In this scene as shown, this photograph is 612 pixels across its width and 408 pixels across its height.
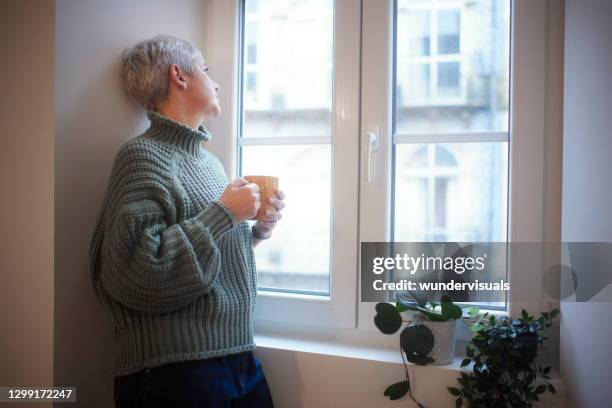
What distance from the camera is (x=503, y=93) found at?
119cm

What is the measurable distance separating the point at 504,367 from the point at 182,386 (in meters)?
0.71

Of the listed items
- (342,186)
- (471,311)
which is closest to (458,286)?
(471,311)

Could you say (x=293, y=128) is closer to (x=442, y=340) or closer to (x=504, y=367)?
(x=442, y=340)

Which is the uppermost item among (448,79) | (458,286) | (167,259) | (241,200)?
(448,79)

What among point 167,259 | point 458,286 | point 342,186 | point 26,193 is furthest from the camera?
point 342,186

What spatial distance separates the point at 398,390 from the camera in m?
1.07

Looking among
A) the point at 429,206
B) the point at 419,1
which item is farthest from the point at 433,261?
the point at 419,1

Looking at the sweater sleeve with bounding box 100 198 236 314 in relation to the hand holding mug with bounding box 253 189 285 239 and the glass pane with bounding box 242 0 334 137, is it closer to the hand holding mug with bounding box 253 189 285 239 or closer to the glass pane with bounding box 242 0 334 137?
the hand holding mug with bounding box 253 189 285 239

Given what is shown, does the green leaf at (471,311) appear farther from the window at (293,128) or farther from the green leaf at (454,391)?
the window at (293,128)

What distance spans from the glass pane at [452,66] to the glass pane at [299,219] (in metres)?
0.30

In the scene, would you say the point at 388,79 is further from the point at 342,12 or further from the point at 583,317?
the point at 583,317

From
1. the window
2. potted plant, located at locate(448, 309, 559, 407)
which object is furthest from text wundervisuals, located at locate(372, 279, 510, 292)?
the window

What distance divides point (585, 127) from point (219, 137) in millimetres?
1024

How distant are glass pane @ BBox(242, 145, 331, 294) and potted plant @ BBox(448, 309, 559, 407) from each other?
0.50m
